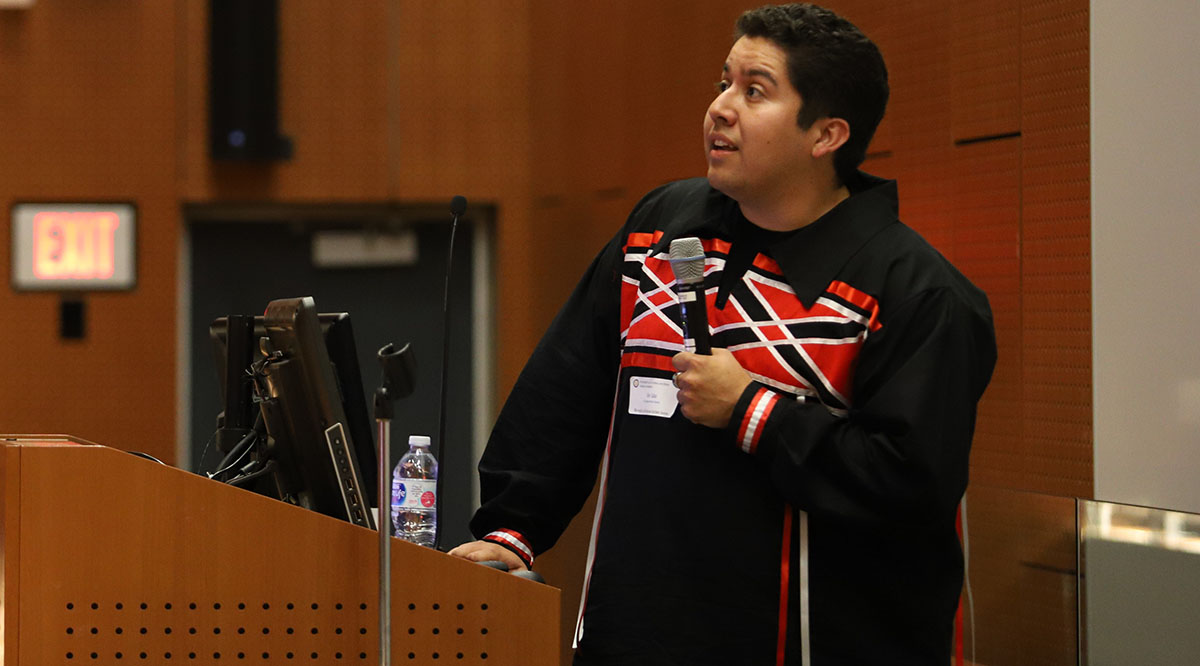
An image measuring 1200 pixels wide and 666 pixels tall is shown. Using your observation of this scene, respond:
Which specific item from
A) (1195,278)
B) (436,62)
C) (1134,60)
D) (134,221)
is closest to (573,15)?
(436,62)

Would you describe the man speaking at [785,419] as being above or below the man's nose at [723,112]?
below

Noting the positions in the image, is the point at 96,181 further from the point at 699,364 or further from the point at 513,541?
the point at 699,364

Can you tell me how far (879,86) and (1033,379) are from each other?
172cm

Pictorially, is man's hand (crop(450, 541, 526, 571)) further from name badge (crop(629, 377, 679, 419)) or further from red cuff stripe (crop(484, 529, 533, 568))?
name badge (crop(629, 377, 679, 419))

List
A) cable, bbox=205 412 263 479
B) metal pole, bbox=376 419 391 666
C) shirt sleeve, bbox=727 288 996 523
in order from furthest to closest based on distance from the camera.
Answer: cable, bbox=205 412 263 479, shirt sleeve, bbox=727 288 996 523, metal pole, bbox=376 419 391 666

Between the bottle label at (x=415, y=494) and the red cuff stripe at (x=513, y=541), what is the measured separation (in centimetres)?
73

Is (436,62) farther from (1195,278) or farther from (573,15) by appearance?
(1195,278)

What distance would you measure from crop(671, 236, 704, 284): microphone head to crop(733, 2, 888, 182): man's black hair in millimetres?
240

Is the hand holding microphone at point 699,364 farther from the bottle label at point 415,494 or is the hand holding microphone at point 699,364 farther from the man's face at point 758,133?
the bottle label at point 415,494

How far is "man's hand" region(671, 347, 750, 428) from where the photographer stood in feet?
4.90

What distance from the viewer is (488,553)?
159cm

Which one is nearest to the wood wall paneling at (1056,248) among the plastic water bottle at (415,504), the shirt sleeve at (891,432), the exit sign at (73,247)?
the plastic water bottle at (415,504)

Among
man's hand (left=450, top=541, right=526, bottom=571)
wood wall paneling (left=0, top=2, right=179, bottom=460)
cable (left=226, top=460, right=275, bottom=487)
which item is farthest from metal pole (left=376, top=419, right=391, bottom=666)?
wood wall paneling (left=0, top=2, right=179, bottom=460)

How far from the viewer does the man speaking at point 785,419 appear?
1.48 meters
